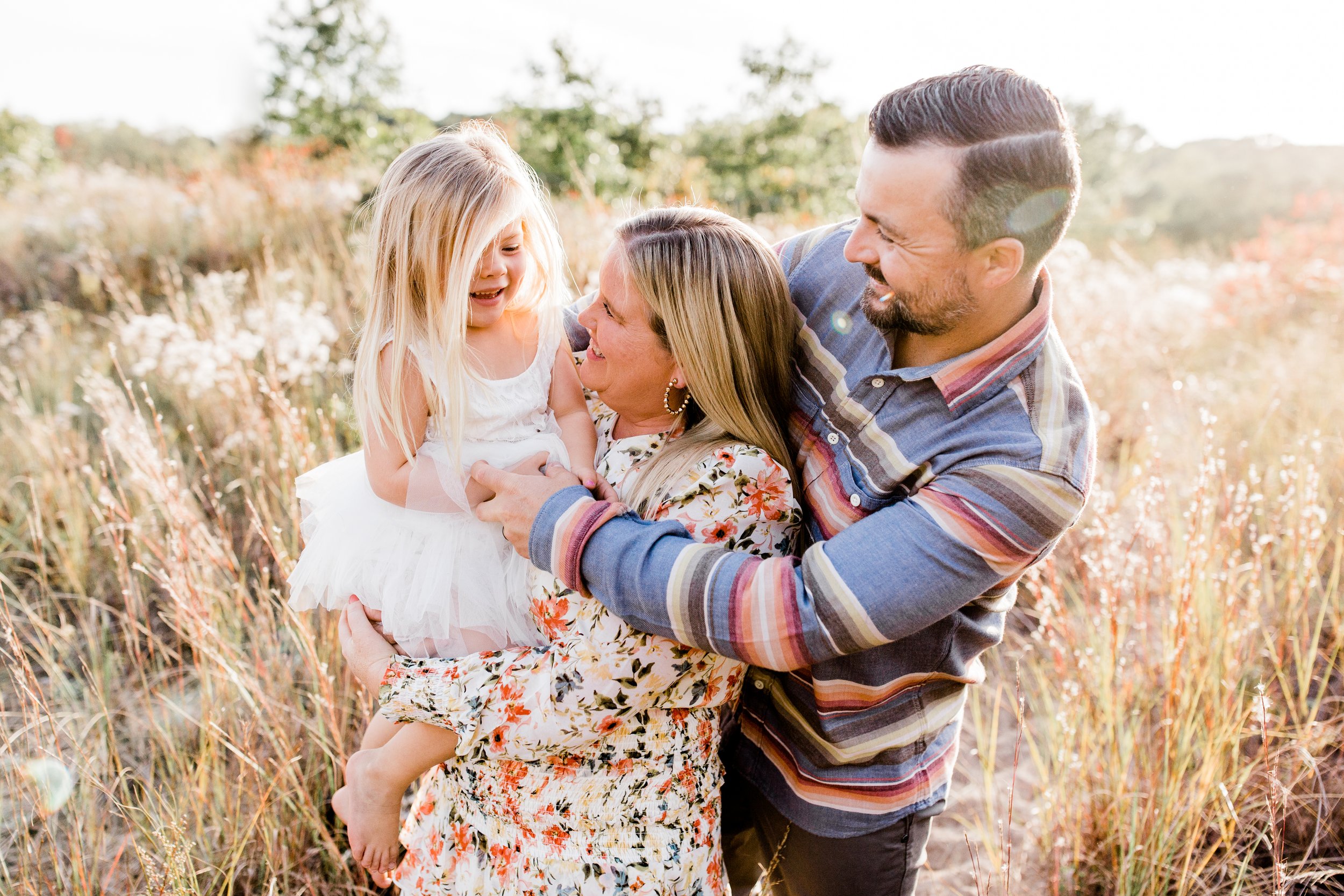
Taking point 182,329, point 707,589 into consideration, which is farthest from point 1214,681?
point 182,329

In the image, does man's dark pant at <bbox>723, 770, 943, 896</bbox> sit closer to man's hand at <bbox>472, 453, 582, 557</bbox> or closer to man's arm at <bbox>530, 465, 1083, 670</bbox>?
man's arm at <bbox>530, 465, 1083, 670</bbox>

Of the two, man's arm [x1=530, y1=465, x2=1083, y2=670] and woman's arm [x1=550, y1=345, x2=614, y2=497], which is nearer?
man's arm [x1=530, y1=465, x2=1083, y2=670]

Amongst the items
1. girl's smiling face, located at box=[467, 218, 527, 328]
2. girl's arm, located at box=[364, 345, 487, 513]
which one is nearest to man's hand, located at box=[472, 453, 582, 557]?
girl's arm, located at box=[364, 345, 487, 513]

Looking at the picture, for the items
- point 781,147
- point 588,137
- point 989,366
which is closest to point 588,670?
point 989,366

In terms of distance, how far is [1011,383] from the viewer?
5.39ft

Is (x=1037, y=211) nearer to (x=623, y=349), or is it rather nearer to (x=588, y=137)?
(x=623, y=349)

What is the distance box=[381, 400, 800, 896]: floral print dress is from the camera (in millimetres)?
1651

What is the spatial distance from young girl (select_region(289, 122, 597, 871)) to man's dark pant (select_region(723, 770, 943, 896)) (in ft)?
2.55

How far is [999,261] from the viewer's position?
5.57 ft

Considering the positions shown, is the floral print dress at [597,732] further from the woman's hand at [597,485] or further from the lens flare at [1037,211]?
the lens flare at [1037,211]

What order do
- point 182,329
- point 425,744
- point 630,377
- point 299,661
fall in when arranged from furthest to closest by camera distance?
point 182,329
point 299,661
point 630,377
point 425,744

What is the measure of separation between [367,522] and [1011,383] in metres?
1.60

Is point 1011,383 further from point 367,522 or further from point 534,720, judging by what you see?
point 367,522

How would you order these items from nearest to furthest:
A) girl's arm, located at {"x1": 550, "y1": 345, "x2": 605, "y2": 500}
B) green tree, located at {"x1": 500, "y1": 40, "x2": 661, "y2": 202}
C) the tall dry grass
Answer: girl's arm, located at {"x1": 550, "y1": 345, "x2": 605, "y2": 500}, the tall dry grass, green tree, located at {"x1": 500, "y1": 40, "x2": 661, "y2": 202}
